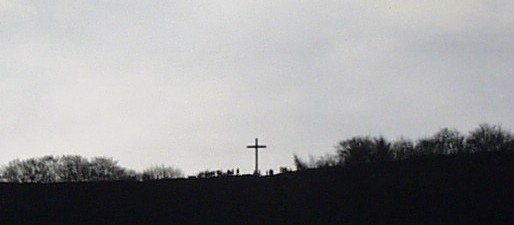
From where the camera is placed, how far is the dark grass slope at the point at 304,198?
59.8 ft

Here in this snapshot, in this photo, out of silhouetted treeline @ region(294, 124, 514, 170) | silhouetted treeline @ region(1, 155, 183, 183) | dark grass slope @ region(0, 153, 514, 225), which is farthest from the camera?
silhouetted treeline @ region(1, 155, 183, 183)

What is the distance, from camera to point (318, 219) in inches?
916

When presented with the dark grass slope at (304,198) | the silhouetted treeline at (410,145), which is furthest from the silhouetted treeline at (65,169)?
the dark grass slope at (304,198)

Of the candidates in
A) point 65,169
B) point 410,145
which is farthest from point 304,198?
point 65,169

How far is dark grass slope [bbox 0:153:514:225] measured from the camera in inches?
717

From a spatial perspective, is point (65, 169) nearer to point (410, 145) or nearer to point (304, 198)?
point (410, 145)

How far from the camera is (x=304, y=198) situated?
24.3 m

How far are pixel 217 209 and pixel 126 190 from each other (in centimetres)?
383

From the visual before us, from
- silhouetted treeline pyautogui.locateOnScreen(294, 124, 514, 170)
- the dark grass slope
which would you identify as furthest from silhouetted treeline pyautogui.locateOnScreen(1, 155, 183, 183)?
the dark grass slope

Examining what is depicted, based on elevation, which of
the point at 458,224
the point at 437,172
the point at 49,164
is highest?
the point at 49,164

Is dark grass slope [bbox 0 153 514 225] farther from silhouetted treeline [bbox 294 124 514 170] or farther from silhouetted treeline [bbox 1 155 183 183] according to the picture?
silhouetted treeline [bbox 1 155 183 183]

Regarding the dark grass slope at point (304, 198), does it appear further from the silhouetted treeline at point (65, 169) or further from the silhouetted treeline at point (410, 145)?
the silhouetted treeline at point (65, 169)

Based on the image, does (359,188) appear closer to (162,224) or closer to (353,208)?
(353,208)

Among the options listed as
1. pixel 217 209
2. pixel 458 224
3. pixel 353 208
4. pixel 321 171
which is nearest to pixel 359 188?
pixel 353 208
